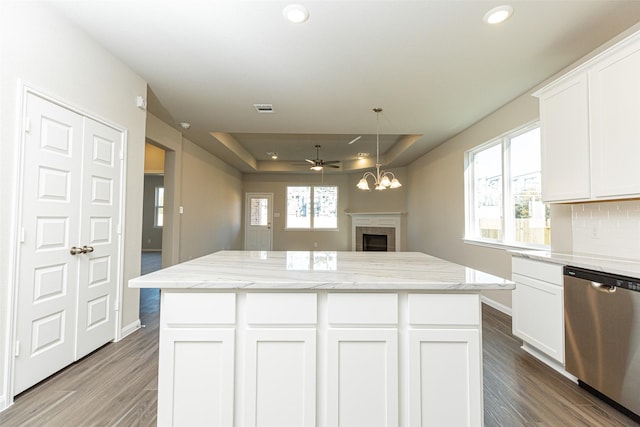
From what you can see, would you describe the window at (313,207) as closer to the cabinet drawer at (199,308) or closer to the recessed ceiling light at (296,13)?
the recessed ceiling light at (296,13)

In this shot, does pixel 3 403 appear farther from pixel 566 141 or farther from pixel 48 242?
pixel 566 141

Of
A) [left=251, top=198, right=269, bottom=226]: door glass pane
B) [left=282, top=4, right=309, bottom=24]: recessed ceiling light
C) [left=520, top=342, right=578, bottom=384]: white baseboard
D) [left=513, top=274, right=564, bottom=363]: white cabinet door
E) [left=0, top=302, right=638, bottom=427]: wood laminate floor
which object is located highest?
[left=282, top=4, right=309, bottom=24]: recessed ceiling light

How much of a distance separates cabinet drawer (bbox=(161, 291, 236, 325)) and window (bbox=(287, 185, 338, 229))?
7.58 m

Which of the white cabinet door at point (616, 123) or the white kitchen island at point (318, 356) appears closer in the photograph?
the white kitchen island at point (318, 356)

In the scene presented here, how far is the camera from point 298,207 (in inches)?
357

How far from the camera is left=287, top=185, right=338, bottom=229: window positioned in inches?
355

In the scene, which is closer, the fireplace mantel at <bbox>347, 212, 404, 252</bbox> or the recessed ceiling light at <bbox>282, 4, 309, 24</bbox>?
the recessed ceiling light at <bbox>282, 4, 309, 24</bbox>

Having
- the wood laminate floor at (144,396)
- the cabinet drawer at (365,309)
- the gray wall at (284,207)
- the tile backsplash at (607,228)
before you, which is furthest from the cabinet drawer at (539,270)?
the gray wall at (284,207)

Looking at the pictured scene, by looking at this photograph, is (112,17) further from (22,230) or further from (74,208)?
(22,230)

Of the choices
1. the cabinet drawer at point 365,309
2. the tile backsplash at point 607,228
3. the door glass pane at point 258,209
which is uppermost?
the door glass pane at point 258,209

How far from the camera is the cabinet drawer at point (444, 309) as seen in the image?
1.43m

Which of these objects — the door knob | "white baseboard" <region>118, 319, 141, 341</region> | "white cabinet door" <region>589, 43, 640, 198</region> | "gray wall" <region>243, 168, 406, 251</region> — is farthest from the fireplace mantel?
the door knob

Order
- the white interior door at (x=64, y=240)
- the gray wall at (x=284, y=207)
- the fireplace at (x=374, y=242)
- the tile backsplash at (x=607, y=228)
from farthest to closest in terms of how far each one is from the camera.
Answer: the gray wall at (x=284, y=207) < the fireplace at (x=374, y=242) < the tile backsplash at (x=607, y=228) < the white interior door at (x=64, y=240)

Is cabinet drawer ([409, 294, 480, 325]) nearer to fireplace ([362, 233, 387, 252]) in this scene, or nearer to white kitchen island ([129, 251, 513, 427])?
white kitchen island ([129, 251, 513, 427])
